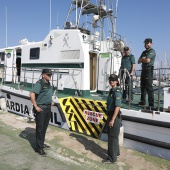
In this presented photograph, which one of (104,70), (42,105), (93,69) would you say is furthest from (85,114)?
(93,69)

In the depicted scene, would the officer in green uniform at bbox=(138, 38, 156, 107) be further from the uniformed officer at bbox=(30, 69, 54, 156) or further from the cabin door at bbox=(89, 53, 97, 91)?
the cabin door at bbox=(89, 53, 97, 91)

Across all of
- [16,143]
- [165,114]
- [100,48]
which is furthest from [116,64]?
[16,143]

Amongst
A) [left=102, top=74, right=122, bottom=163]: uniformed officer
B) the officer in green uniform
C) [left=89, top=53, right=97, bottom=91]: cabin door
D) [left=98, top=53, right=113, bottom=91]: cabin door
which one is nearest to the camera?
[left=102, top=74, right=122, bottom=163]: uniformed officer

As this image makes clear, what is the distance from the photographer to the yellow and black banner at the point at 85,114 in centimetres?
509

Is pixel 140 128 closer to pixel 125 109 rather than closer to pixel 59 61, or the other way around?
pixel 125 109

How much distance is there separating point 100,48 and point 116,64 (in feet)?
2.85

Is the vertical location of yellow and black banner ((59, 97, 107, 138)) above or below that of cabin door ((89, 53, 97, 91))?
below

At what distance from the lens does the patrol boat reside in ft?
14.4

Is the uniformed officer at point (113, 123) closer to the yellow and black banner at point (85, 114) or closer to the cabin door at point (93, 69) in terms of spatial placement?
the yellow and black banner at point (85, 114)

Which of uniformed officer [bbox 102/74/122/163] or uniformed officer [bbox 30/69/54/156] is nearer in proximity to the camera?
uniformed officer [bbox 102/74/122/163]

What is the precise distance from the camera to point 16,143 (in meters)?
4.82

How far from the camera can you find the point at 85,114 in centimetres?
534

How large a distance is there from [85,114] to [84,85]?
1.51 meters

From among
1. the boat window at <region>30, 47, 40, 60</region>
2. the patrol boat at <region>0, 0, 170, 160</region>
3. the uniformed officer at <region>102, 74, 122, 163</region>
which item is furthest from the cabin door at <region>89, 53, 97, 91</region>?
the uniformed officer at <region>102, 74, 122, 163</region>
